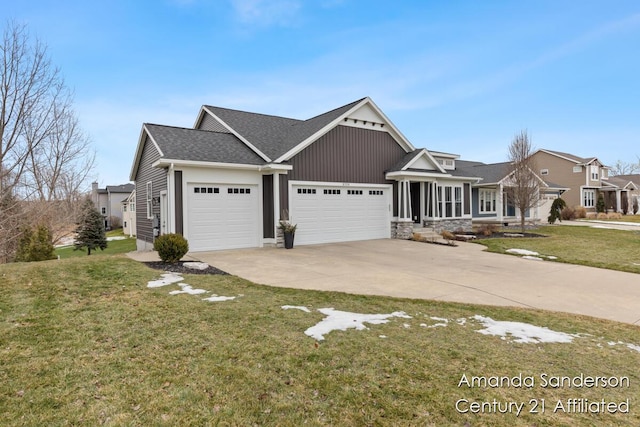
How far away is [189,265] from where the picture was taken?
8688 mm

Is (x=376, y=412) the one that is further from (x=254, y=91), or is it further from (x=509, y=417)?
(x=254, y=91)

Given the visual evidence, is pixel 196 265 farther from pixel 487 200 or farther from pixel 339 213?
pixel 487 200

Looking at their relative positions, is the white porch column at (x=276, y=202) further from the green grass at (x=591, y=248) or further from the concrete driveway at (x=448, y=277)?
the green grass at (x=591, y=248)

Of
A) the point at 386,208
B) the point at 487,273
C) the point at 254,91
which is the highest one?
the point at 254,91

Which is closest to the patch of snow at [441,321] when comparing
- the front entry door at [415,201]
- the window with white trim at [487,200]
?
the front entry door at [415,201]

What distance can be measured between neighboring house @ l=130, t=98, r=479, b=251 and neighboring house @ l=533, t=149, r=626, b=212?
84.7 feet

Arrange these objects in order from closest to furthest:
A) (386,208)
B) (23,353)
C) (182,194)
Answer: (23,353)
(182,194)
(386,208)

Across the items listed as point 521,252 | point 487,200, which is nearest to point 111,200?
point 487,200

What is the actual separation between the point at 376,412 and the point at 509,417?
3.30 ft

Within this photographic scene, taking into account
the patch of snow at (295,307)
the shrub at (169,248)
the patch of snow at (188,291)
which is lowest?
the patch of snow at (295,307)

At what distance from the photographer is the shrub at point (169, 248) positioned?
8.92m

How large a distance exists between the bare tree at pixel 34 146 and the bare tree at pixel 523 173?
2106 cm

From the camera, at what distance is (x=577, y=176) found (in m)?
35.5

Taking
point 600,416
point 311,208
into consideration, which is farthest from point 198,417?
point 311,208
